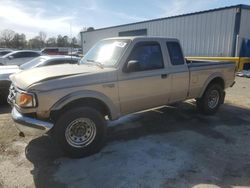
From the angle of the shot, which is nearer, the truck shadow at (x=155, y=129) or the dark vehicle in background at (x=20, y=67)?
the truck shadow at (x=155, y=129)

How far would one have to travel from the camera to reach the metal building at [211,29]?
44.6ft

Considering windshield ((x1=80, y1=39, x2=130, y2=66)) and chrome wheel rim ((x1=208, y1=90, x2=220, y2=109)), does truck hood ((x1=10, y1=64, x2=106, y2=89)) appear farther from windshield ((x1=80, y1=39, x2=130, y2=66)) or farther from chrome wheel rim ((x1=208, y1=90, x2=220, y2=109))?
chrome wheel rim ((x1=208, y1=90, x2=220, y2=109))

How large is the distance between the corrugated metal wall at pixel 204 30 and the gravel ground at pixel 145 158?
957cm

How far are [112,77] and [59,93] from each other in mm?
968

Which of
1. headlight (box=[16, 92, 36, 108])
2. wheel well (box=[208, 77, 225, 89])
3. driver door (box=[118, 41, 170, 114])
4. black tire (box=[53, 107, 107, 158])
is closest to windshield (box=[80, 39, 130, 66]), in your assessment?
driver door (box=[118, 41, 170, 114])

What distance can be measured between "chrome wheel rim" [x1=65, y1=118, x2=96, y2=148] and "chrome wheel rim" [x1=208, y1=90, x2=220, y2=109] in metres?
3.56

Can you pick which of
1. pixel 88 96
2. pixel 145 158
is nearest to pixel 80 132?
pixel 88 96

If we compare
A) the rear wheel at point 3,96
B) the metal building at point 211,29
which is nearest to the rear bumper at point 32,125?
the rear wheel at point 3,96

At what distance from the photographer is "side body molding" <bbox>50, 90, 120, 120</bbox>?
364 centimetres

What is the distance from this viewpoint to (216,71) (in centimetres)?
616

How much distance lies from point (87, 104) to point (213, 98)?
377cm

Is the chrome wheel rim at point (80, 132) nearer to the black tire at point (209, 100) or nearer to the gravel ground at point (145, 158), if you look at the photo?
the gravel ground at point (145, 158)

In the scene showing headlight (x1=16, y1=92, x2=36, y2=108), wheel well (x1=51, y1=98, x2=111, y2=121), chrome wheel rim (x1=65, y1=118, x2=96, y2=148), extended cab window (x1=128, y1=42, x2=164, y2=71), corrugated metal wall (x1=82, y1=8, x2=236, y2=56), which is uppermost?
corrugated metal wall (x1=82, y1=8, x2=236, y2=56)

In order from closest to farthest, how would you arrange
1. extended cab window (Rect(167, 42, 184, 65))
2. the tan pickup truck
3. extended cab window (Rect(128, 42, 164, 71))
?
the tan pickup truck < extended cab window (Rect(128, 42, 164, 71)) < extended cab window (Rect(167, 42, 184, 65))
